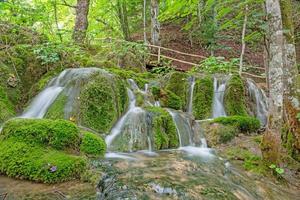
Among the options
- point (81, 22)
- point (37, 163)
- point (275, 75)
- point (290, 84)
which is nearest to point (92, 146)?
point (37, 163)

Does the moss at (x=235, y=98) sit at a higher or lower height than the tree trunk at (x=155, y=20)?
lower

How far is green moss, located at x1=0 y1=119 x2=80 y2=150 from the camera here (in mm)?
3609

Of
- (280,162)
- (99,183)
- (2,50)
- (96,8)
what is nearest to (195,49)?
(96,8)

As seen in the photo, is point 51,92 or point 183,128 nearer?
point 183,128

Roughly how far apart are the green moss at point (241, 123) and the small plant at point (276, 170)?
223cm

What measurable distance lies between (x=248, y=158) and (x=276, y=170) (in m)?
0.69

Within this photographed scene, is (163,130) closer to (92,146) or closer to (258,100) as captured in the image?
(92,146)

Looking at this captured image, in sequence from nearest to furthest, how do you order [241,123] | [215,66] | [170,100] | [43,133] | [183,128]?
1. [43,133]
2. [183,128]
3. [241,123]
4. [170,100]
5. [215,66]

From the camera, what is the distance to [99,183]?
3094 mm

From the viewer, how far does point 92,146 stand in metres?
4.08

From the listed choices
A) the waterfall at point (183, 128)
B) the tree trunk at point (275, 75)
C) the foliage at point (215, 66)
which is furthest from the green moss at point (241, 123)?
the foliage at point (215, 66)

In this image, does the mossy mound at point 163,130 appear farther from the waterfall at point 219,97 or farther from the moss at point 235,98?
the moss at point 235,98

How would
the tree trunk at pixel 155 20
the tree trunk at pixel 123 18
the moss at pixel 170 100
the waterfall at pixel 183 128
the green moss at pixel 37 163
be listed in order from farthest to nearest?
the tree trunk at pixel 123 18 → the tree trunk at pixel 155 20 → the moss at pixel 170 100 → the waterfall at pixel 183 128 → the green moss at pixel 37 163

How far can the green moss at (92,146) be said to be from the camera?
397 centimetres
